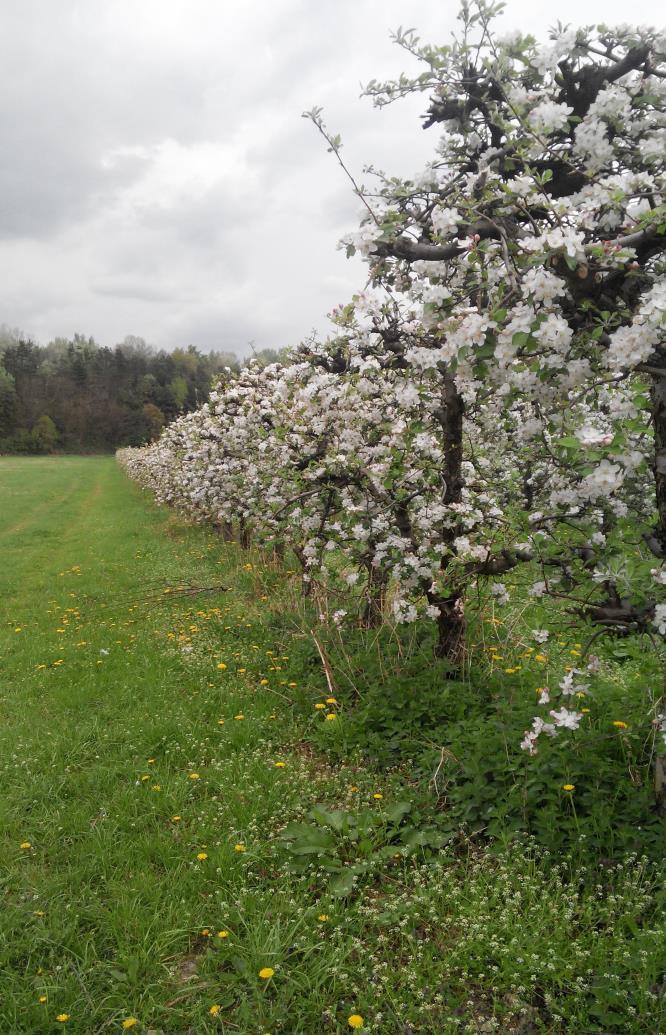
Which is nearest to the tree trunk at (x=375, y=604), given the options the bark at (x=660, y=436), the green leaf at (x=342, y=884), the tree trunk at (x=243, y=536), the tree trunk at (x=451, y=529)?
the tree trunk at (x=451, y=529)

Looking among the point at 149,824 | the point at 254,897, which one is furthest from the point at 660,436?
the point at 149,824

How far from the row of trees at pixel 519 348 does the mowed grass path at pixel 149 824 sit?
1.41 m

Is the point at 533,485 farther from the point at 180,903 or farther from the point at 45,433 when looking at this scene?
the point at 45,433

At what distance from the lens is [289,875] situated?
2969 mm

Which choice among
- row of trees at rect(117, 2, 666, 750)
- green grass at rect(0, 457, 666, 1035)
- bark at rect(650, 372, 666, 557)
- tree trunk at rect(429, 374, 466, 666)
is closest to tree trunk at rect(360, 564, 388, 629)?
row of trees at rect(117, 2, 666, 750)

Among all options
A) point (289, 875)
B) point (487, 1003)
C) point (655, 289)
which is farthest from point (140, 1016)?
point (655, 289)

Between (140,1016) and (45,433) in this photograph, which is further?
(45,433)

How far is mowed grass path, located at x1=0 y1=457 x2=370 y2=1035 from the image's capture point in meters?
2.45

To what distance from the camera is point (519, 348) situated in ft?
8.51

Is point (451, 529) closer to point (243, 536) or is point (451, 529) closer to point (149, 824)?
point (149, 824)

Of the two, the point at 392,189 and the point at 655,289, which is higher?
the point at 392,189

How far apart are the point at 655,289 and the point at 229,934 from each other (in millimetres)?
3058

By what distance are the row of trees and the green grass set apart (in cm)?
89

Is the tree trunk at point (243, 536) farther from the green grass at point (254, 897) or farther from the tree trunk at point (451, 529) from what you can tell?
the tree trunk at point (451, 529)
